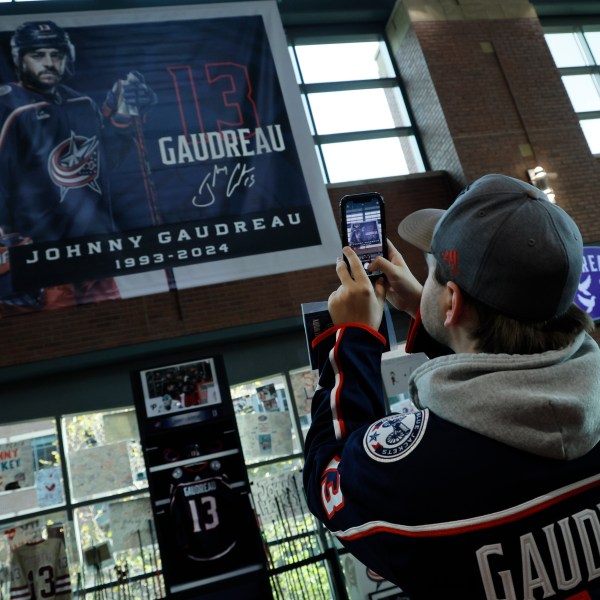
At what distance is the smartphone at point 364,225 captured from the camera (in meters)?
1.43

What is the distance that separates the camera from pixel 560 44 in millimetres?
8070

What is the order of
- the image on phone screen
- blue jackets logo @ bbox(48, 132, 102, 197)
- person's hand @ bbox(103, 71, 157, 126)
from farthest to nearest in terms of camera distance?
person's hand @ bbox(103, 71, 157, 126) < blue jackets logo @ bbox(48, 132, 102, 197) < the image on phone screen

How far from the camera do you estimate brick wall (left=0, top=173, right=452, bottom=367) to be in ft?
16.9

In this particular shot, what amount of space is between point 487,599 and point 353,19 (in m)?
7.80

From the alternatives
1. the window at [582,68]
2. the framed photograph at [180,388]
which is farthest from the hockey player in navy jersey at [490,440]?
the window at [582,68]

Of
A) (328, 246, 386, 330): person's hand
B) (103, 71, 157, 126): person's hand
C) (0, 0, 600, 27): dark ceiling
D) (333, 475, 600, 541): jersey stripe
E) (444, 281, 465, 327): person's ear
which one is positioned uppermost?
(0, 0, 600, 27): dark ceiling

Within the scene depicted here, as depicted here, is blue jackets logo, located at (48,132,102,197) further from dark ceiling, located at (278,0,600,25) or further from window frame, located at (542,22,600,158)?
window frame, located at (542,22,600,158)

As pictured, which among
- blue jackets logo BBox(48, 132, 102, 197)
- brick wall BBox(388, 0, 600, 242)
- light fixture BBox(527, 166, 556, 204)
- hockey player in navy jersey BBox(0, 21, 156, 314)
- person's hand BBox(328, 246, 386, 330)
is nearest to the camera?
person's hand BBox(328, 246, 386, 330)

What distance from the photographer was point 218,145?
416cm

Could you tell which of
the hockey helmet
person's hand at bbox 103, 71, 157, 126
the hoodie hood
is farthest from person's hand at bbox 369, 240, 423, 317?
the hockey helmet

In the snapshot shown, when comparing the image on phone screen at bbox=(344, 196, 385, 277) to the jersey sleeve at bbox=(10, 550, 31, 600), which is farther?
the jersey sleeve at bbox=(10, 550, 31, 600)

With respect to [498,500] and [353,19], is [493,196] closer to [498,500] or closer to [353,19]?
[498,500]

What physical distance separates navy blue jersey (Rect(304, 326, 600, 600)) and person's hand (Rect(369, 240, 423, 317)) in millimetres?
506

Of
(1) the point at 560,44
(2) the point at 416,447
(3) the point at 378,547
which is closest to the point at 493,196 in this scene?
(2) the point at 416,447
